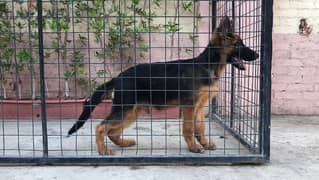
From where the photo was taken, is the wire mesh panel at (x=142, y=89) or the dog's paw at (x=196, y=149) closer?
the wire mesh panel at (x=142, y=89)

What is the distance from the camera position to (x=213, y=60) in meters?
4.92

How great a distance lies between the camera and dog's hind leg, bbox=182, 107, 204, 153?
4.89 metres

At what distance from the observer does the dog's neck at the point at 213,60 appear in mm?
4891

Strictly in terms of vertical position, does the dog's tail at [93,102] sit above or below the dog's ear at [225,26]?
below

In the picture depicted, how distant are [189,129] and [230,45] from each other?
3.27 feet

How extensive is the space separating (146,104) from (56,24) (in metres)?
2.64

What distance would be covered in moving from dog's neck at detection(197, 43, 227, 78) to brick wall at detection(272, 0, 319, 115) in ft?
9.29

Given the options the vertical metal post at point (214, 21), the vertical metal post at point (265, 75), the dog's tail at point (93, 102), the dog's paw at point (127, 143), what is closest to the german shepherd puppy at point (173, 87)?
the dog's tail at point (93, 102)

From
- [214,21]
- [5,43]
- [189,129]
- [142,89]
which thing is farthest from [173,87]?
[5,43]

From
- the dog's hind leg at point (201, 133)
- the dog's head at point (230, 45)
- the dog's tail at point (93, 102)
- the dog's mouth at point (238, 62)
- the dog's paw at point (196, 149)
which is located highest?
the dog's head at point (230, 45)

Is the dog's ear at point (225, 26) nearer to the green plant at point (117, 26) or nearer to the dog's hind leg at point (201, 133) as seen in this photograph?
the dog's hind leg at point (201, 133)

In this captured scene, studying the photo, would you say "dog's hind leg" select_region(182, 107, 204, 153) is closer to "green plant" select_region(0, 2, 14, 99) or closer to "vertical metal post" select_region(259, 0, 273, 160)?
"vertical metal post" select_region(259, 0, 273, 160)

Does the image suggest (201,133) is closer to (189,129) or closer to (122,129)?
(189,129)

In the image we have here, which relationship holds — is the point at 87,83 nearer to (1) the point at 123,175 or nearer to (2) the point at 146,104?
(2) the point at 146,104
